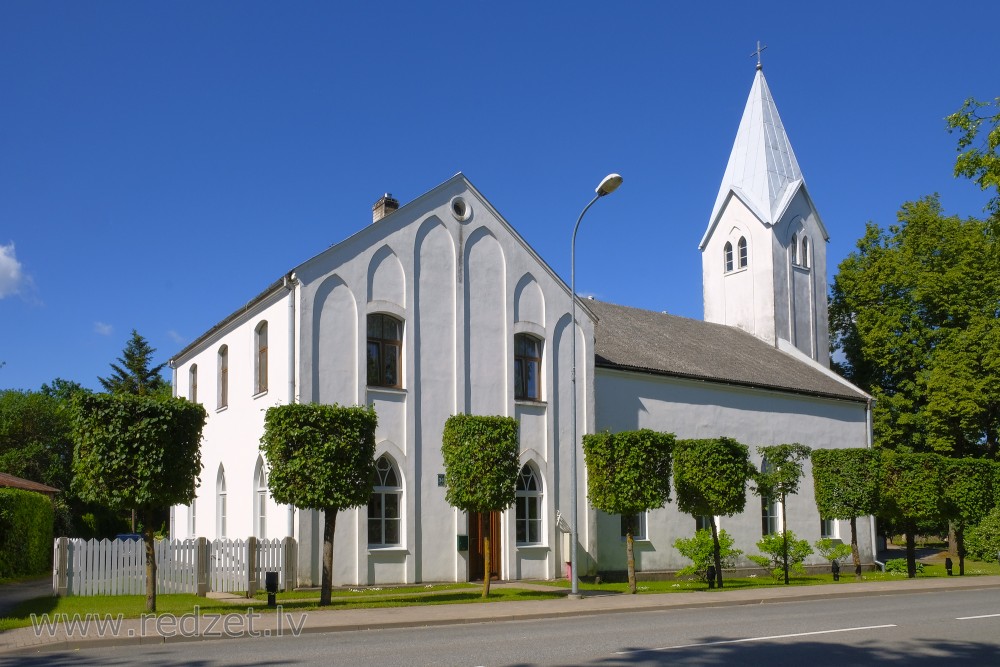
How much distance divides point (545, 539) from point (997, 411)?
28.6 meters

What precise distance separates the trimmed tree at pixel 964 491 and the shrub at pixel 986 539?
7.77 meters

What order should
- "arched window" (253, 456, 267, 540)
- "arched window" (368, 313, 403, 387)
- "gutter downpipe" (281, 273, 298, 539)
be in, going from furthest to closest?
"arched window" (253, 456, 267, 540), "arched window" (368, 313, 403, 387), "gutter downpipe" (281, 273, 298, 539)

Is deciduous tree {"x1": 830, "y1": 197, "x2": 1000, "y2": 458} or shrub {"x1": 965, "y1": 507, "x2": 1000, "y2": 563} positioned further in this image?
deciduous tree {"x1": 830, "y1": 197, "x2": 1000, "y2": 458}

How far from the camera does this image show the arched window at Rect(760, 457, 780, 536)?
33.8 metres

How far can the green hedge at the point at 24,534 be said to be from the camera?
93.1 ft

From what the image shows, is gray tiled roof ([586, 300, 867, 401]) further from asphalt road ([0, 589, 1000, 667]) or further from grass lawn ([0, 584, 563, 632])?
asphalt road ([0, 589, 1000, 667])

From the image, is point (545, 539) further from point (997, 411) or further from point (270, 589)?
point (997, 411)

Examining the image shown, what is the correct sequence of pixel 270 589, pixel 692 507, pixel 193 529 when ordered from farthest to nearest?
1. pixel 193 529
2. pixel 692 507
3. pixel 270 589

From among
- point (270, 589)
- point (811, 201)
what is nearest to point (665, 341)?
point (811, 201)

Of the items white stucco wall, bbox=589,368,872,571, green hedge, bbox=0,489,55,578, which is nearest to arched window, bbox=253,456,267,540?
green hedge, bbox=0,489,55,578

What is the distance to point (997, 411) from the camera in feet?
145

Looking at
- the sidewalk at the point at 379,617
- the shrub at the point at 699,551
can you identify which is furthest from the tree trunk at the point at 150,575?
the shrub at the point at 699,551

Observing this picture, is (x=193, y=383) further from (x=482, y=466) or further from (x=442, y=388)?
(x=482, y=466)

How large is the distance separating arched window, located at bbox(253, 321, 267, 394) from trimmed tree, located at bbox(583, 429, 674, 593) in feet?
29.5
